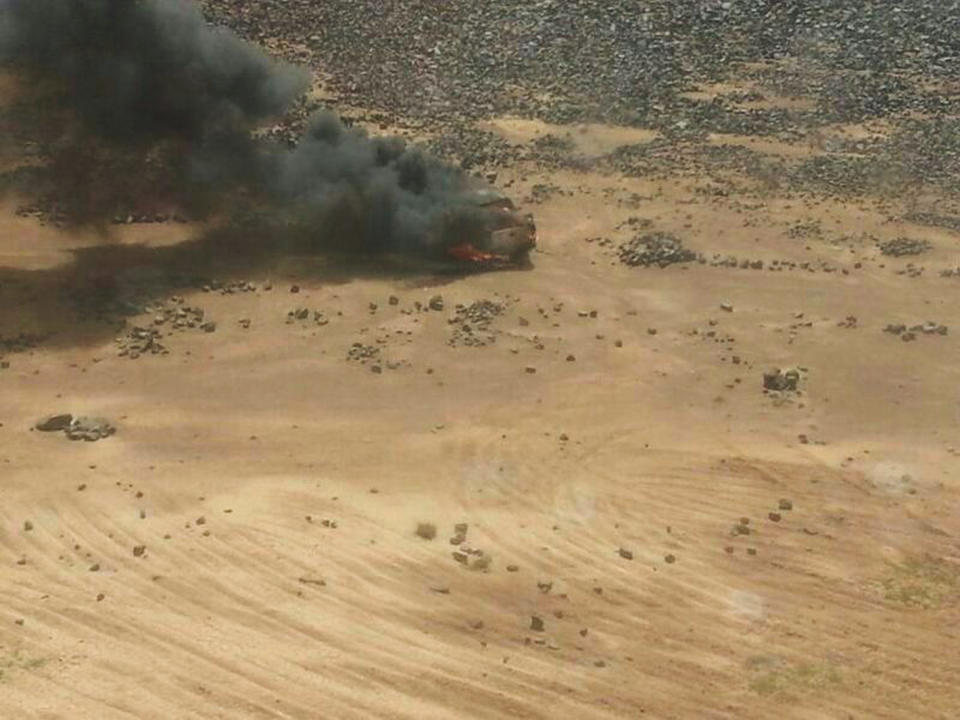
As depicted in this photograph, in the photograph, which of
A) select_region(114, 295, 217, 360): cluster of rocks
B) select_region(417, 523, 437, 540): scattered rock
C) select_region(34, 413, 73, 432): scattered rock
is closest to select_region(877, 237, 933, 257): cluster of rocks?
select_region(114, 295, 217, 360): cluster of rocks

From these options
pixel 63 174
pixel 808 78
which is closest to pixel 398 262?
pixel 63 174

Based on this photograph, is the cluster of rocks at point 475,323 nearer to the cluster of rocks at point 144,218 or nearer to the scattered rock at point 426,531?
the scattered rock at point 426,531

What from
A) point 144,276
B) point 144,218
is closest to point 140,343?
point 144,276

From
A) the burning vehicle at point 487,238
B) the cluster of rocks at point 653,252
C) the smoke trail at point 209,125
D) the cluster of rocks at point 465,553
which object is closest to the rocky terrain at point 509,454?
the cluster of rocks at point 465,553

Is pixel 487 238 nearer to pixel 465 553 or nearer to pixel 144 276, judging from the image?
pixel 144 276

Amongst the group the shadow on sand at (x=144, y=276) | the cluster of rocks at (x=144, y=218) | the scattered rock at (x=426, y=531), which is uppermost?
the scattered rock at (x=426, y=531)

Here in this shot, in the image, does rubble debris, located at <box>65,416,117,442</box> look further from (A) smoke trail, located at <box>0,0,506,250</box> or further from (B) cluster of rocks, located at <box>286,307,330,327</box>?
(A) smoke trail, located at <box>0,0,506,250</box>
